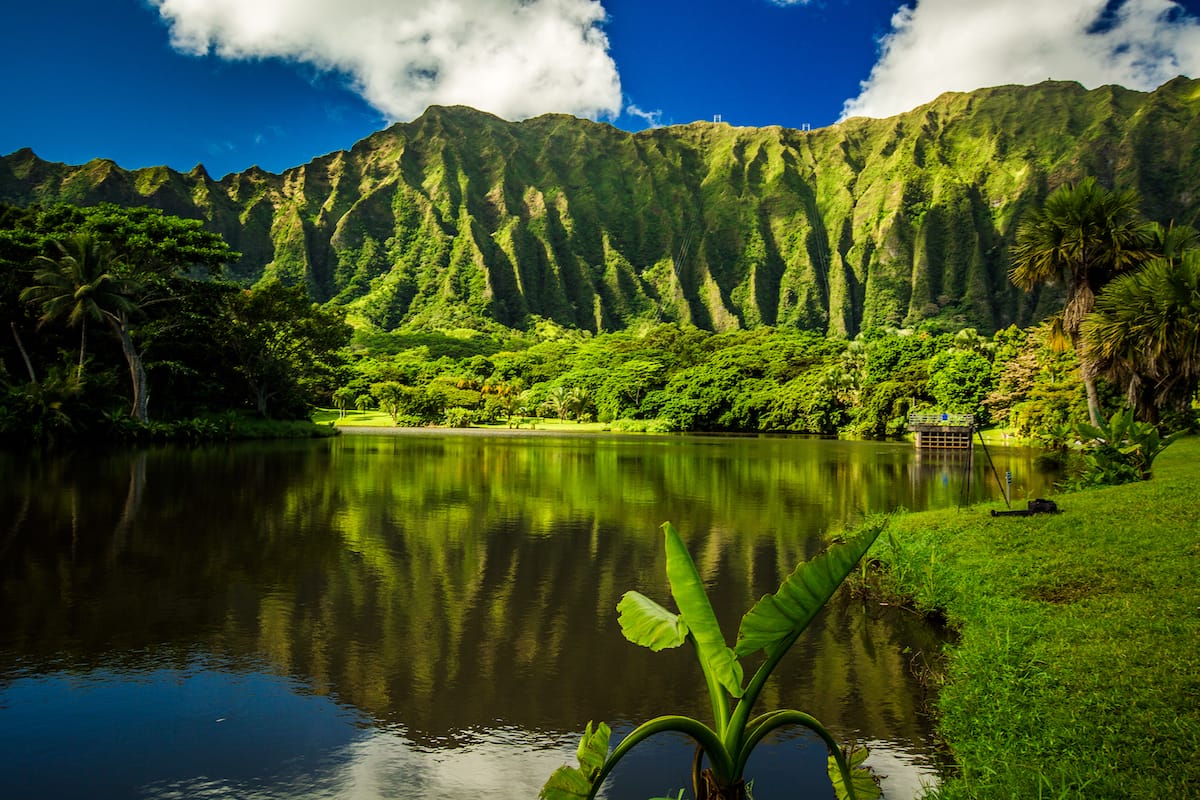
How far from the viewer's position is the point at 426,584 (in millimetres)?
11133

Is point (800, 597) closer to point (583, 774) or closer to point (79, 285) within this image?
point (583, 774)

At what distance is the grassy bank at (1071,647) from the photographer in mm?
4516

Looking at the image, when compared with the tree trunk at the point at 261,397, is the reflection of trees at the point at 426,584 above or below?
below

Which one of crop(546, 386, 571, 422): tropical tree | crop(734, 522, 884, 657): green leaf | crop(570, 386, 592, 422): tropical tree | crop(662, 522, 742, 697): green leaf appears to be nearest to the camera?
crop(734, 522, 884, 657): green leaf

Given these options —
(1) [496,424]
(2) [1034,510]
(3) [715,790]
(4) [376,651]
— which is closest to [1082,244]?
(2) [1034,510]

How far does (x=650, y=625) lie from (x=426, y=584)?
7.51m

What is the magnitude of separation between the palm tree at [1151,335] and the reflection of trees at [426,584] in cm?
819

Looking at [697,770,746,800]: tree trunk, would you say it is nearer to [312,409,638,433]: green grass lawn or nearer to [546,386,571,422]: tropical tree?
[312,409,638,433]: green grass lawn

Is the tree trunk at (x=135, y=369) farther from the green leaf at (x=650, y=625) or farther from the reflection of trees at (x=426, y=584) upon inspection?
the green leaf at (x=650, y=625)

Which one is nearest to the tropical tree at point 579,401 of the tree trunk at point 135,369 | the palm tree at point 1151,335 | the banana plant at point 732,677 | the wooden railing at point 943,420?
the wooden railing at point 943,420

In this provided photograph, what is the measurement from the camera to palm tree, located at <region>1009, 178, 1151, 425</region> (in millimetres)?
27047

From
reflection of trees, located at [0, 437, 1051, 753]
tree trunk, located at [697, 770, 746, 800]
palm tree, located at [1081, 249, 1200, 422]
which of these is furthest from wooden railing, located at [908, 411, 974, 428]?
tree trunk, located at [697, 770, 746, 800]

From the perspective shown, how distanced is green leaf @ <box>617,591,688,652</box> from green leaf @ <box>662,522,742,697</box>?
9 cm

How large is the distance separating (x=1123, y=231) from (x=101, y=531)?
31.9m
